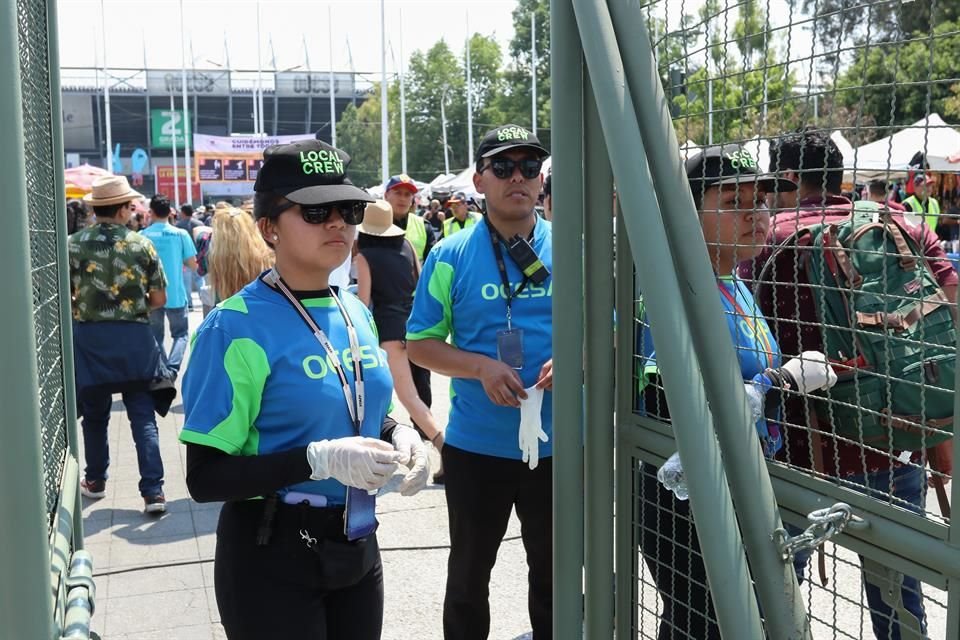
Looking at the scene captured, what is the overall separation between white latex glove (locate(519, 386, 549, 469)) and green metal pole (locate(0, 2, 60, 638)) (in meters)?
2.09

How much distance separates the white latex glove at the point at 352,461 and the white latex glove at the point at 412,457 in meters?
0.26

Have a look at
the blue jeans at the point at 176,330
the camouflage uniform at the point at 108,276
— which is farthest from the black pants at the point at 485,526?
the blue jeans at the point at 176,330

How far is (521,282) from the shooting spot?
3451 millimetres

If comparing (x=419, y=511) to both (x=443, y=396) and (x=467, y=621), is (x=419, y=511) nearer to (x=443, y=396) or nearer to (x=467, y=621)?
(x=467, y=621)

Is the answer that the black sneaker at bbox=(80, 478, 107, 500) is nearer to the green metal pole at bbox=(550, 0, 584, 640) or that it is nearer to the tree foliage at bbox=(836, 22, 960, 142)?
the green metal pole at bbox=(550, 0, 584, 640)

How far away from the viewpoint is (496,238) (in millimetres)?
3539

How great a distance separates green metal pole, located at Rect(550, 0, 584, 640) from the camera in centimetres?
202

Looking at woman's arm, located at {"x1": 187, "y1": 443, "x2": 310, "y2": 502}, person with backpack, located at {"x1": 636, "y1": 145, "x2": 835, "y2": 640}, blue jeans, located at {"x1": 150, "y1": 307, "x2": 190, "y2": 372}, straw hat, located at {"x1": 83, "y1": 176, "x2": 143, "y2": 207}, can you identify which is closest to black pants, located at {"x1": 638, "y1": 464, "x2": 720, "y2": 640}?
person with backpack, located at {"x1": 636, "y1": 145, "x2": 835, "y2": 640}

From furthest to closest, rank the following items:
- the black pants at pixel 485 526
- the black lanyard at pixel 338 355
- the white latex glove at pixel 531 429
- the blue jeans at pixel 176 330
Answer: the blue jeans at pixel 176 330
the black pants at pixel 485 526
the white latex glove at pixel 531 429
the black lanyard at pixel 338 355

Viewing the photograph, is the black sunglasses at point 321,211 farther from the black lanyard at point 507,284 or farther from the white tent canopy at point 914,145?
the white tent canopy at point 914,145

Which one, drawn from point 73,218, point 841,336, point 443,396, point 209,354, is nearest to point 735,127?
point 841,336

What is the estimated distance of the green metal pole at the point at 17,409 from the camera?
4.04 feet

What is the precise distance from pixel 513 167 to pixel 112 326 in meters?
3.31

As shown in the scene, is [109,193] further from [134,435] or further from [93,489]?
[93,489]
